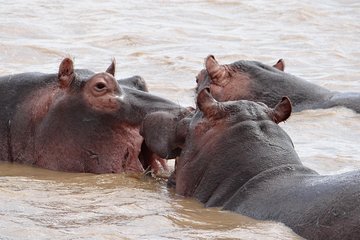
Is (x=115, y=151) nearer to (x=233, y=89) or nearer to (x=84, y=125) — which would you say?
(x=84, y=125)

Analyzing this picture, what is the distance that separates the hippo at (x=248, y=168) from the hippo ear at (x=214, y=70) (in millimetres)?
2690

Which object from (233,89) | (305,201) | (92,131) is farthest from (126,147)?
(233,89)

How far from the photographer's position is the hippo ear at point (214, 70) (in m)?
9.68

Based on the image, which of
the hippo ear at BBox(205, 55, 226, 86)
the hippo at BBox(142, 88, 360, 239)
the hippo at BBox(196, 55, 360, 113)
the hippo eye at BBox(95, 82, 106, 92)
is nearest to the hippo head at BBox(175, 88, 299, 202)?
the hippo at BBox(142, 88, 360, 239)

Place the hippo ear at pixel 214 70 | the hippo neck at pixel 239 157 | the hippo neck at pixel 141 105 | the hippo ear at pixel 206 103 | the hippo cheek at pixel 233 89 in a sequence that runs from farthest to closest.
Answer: the hippo cheek at pixel 233 89 → the hippo ear at pixel 214 70 → the hippo neck at pixel 141 105 → the hippo ear at pixel 206 103 → the hippo neck at pixel 239 157

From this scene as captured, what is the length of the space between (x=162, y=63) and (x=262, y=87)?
113 inches

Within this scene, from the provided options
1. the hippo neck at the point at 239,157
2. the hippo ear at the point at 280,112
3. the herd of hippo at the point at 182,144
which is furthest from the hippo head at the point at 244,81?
the hippo neck at the point at 239,157

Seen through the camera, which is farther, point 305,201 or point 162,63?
point 162,63

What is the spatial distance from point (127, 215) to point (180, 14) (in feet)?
34.4

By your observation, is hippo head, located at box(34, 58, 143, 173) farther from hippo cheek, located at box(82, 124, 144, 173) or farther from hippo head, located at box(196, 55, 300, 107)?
hippo head, located at box(196, 55, 300, 107)

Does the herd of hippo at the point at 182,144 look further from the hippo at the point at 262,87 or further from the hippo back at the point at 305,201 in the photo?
the hippo at the point at 262,87

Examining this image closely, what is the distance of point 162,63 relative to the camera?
12750 millimetres

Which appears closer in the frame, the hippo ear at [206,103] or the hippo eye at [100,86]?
the hippo ear at [206,103]

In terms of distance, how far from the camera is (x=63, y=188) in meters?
7.08
